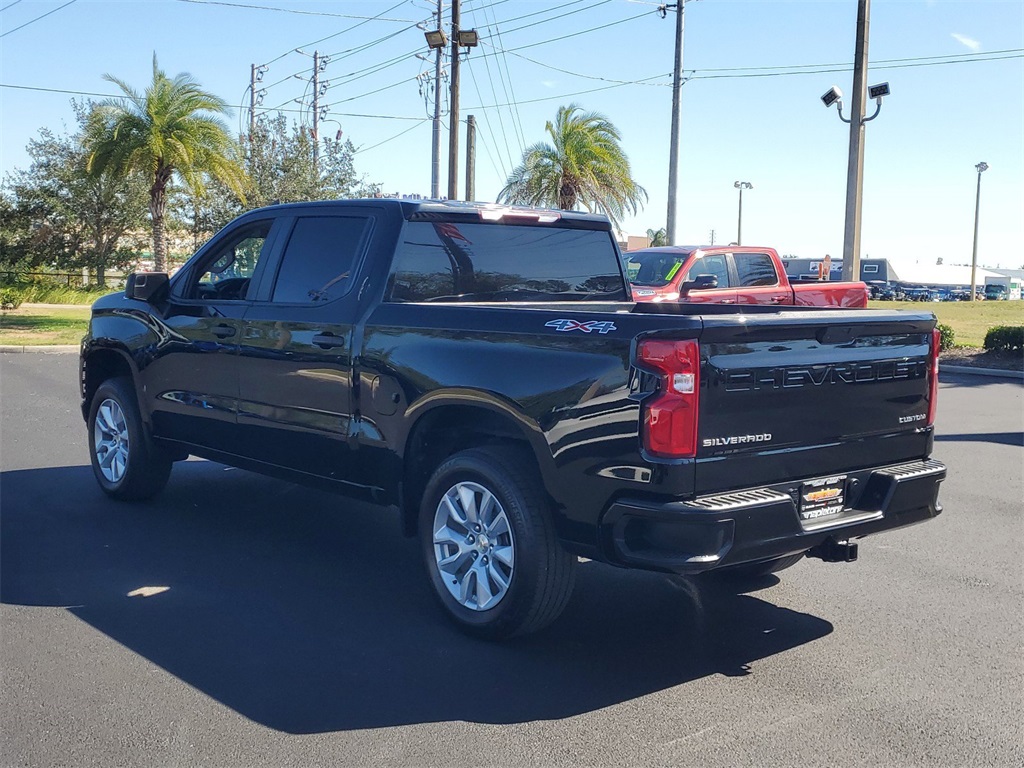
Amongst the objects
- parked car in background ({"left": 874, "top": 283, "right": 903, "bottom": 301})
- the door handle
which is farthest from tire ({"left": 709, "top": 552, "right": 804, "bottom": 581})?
parked car in background ({"left": 874, "top": 283, "right": 903, "bottom": 301})

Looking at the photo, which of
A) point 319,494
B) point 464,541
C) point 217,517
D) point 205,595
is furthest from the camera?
point 319,494

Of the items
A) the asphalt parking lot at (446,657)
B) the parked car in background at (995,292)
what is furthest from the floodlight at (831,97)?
the parked car in background at (995,292)

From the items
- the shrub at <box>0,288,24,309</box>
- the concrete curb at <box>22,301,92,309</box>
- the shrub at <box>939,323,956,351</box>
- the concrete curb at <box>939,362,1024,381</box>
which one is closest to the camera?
the concrete curb at <box>939,362,1024,381</box>

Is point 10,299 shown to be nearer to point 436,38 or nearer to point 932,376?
point 436,38

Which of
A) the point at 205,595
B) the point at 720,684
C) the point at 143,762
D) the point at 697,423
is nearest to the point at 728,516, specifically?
the point at 697,423

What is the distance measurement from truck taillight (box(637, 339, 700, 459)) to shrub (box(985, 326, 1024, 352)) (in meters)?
17.0

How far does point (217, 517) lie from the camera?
7125mm

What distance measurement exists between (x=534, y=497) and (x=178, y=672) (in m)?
1.65

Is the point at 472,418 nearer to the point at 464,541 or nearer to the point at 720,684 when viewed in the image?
the point at 464,541

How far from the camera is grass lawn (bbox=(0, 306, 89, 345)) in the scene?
20.6 m

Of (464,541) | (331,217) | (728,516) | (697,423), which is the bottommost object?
(464,541)

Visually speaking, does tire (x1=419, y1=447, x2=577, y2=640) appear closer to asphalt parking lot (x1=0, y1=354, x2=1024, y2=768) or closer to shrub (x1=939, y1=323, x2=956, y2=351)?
asphalt parking lot (x1=0, y1=354, x2=1024, y2=768)

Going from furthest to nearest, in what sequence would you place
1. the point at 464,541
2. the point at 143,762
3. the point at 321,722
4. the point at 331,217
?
the point at 331,217, the point at 464,541, the point at 321,722, the point at 143,762

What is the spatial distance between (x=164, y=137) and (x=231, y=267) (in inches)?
750
